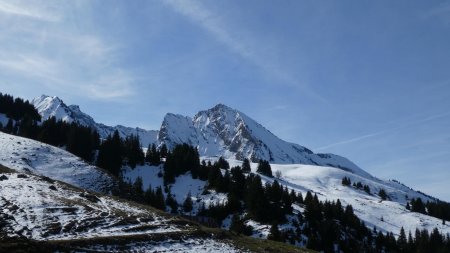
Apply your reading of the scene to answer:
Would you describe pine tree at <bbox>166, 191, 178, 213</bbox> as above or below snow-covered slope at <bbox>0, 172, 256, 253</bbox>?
above

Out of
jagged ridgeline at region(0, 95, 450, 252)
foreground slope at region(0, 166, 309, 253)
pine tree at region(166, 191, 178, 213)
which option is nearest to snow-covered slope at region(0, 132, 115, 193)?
jagged ridgeline at region(0, 95, 450, 252)

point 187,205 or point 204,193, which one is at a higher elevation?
point 204,193

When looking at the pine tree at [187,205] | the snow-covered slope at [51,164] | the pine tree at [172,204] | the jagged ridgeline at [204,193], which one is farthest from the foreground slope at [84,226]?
the pine tree at [187,205]

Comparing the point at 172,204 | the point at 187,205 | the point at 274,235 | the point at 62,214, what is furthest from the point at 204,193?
the point at 62,214

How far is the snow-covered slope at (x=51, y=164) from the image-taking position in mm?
78812

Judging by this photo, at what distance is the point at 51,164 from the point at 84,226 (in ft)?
154

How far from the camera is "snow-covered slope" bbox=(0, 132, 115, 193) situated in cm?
7881

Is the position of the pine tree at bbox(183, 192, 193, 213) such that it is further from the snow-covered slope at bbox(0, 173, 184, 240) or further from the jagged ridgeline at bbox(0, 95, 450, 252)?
the snow-covered slope at bbox(0, 173, 184, 240)

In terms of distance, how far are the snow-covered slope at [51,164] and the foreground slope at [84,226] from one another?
834 inches

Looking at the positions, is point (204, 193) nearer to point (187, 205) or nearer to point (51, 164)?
point (187, 205)

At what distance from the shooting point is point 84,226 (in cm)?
4266

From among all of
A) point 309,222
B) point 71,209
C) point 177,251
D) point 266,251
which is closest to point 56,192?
point 71,209

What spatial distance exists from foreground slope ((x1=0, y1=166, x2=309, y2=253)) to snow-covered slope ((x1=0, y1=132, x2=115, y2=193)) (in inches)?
834

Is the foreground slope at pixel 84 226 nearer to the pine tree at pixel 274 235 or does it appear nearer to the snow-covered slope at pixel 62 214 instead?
the snow-covered slope at pixel 62 214
